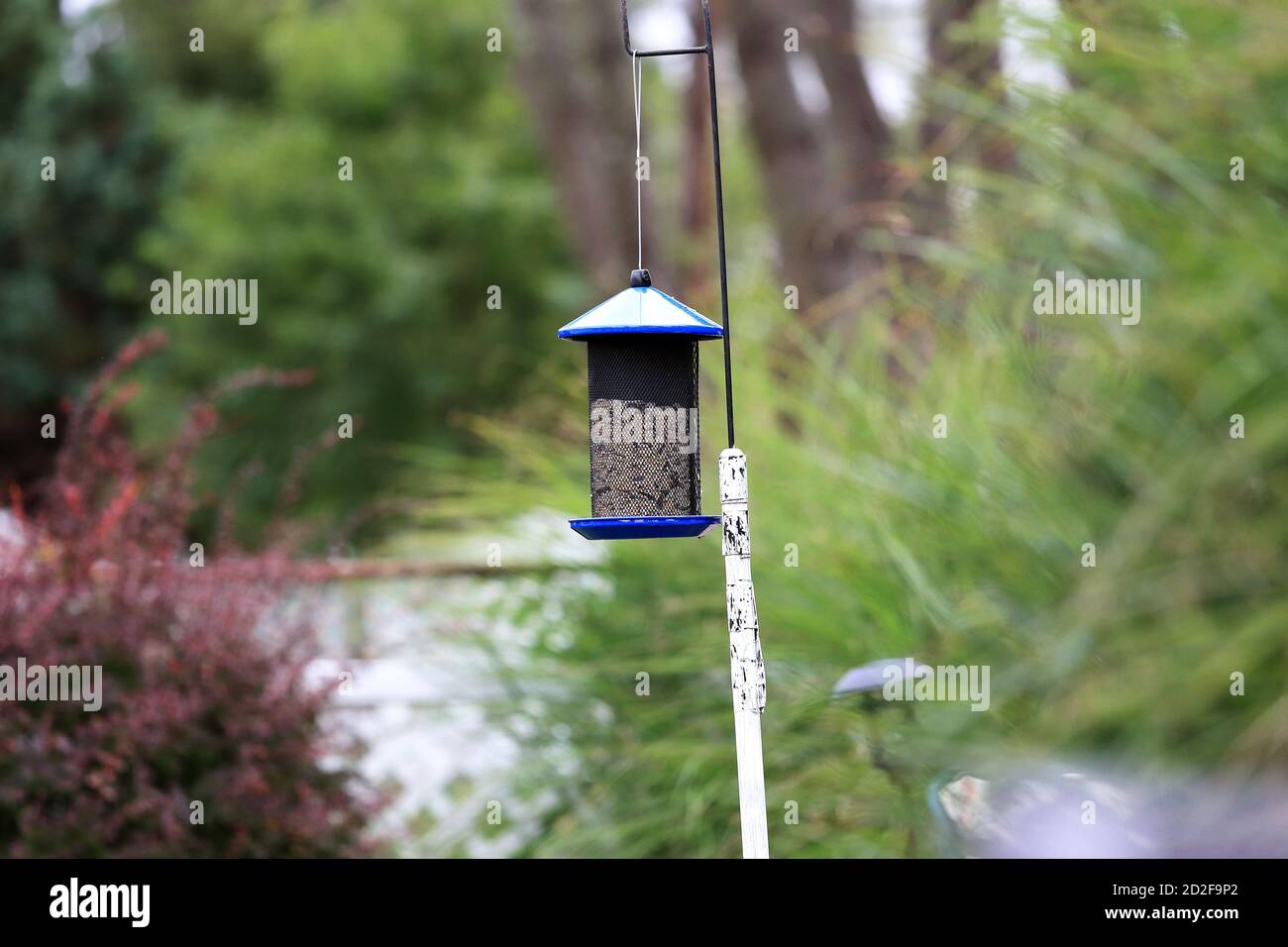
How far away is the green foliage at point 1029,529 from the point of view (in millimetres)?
2783

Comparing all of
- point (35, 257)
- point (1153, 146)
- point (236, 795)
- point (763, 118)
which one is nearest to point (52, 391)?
point (35, 257)

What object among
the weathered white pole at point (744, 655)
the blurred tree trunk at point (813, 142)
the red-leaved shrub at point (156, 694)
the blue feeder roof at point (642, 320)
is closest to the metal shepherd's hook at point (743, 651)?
the weathered white pole at point (744, 655)

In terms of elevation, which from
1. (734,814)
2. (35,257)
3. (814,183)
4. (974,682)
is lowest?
(734,814)

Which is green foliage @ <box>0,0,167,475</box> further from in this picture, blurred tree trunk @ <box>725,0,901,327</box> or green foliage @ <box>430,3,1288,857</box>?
green foliage @ <box>430,3,1288,857</box>

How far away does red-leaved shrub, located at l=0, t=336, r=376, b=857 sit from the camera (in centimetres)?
361

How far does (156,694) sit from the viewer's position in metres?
3.64

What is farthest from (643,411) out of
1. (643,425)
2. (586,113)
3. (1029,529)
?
(586,113)

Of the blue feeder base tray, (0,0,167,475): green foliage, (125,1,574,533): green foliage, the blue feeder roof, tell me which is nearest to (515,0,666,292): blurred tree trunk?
the blue feeder roof

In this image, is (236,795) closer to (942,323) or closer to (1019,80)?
(942,323)

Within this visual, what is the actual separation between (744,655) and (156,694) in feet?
7.39

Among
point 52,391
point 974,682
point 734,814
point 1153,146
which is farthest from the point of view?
point 52,391

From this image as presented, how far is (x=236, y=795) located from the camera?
3768 mm

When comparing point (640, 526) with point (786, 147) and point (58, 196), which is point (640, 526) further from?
point (58, 196)

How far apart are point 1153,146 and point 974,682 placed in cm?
120
